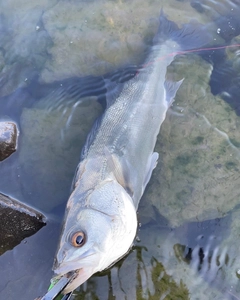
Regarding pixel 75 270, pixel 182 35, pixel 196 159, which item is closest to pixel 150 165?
pixel 196 159

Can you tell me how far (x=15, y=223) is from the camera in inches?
159

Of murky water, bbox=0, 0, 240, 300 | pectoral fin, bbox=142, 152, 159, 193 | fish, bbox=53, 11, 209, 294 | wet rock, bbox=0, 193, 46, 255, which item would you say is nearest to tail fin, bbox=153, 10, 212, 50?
fish, bbox=53, 11, 209, 294

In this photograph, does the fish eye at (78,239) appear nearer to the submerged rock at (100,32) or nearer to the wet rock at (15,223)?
the wet rock at (15,223)

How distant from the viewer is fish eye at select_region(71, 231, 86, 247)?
9.91 feet

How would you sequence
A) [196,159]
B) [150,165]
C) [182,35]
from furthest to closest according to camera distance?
[182,35]
[196,159]
[150,165]

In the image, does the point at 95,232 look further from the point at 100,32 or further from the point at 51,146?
the point at 100,32

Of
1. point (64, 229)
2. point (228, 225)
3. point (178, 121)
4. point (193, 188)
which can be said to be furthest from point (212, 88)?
point (64, 229)

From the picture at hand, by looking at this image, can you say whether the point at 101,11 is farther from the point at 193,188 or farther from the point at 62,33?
the point at 193,188

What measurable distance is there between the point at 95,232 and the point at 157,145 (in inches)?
68.7

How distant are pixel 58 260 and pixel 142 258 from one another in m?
1.20

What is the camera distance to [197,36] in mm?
5223

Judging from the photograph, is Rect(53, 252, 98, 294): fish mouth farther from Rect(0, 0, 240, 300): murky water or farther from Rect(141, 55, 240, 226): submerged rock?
Rect(141, 55, 240, 226): submerged rock

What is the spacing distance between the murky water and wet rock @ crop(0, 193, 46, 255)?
0.09 metres

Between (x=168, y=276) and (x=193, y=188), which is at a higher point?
(x=193, y=188)
